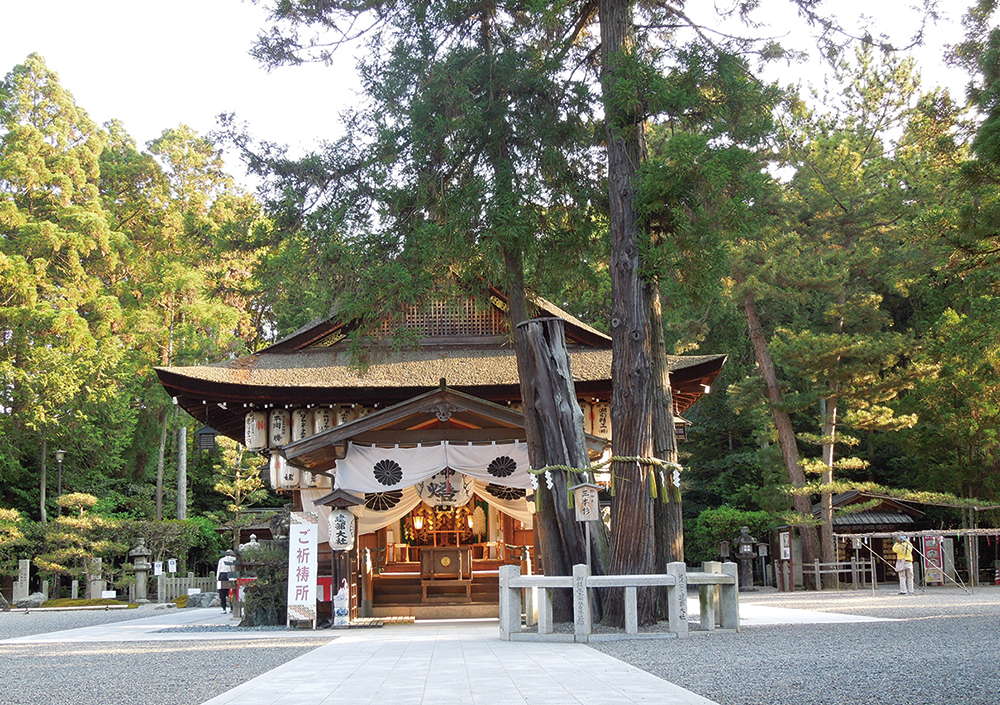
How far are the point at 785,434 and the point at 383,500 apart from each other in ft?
43.8

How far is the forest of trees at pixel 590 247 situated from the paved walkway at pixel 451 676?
8.44 ft

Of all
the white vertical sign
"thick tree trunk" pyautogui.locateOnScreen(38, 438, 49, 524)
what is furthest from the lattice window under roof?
"thick tree trunk" pyautogui.locateOnScreen(38, 438, 49, 524)

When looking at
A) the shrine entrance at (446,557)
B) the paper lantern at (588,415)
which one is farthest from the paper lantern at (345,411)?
the paper lantern at (588,415)

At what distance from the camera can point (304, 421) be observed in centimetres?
1497

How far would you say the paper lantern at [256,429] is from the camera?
1505 centimetres

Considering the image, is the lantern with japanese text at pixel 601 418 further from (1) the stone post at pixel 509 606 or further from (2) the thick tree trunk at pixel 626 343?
(1) the stone post at pixel 509 606

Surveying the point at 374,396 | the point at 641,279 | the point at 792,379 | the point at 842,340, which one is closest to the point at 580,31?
the point at 641,279

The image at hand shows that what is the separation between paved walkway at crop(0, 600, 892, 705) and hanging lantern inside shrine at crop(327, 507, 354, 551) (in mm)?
1525

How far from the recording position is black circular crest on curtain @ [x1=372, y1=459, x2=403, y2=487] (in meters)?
13.0

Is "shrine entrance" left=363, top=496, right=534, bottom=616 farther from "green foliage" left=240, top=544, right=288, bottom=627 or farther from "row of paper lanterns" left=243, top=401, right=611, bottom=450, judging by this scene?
"row of paper lanterns" left=243, top=401, right=611, bottom=450

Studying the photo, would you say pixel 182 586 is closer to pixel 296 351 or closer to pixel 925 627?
pixel 296 351

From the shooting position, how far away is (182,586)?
2561 centimetres

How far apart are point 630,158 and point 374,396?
590cm

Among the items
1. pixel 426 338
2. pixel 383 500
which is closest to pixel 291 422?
pixel 383 500
